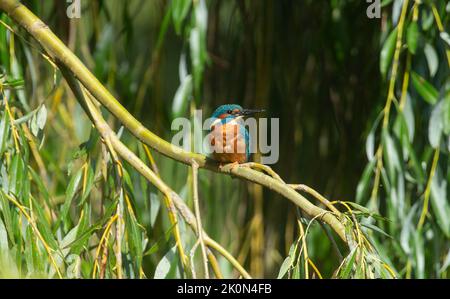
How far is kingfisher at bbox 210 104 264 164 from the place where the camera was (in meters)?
2.80

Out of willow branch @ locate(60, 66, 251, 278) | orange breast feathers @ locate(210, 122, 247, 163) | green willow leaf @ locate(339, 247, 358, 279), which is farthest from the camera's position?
orange breast feathers @ locate(210, 122, 247, 163)

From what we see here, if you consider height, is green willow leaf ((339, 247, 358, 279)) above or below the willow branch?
below

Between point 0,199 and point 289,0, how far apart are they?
5.91 ft

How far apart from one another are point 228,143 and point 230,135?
0.11 meters

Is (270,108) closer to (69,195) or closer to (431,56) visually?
(431,56)

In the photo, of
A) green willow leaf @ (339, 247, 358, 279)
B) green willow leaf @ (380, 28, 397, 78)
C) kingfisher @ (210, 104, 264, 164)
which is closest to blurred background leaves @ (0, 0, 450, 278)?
green willow leaf @ (380, 28, 397, 78)

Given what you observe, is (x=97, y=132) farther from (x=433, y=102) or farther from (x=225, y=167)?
(x=433, y=102)

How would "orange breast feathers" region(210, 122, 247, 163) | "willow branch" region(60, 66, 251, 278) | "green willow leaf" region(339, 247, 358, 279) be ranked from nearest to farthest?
"green willow leaf" region(339, 247, 358, 279) → "willow branch" region(60, 66, 251, 278) → "orange breast feathers" region(210, 122, 247, 163)

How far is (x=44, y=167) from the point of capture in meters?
3.11

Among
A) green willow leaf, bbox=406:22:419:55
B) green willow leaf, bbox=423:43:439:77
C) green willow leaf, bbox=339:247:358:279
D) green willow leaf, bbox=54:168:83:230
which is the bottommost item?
green willow leaf, bbox=339:247:358:279

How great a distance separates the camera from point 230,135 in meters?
2.99

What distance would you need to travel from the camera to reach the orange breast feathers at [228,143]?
9.07ft

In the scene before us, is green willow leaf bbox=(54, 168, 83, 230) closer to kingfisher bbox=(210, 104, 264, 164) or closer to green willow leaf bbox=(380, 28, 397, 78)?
kingfisher bbox=(210, 104, 264, 164)
